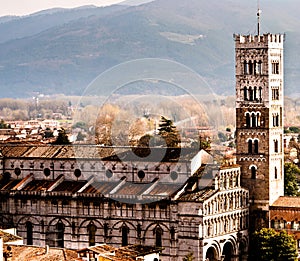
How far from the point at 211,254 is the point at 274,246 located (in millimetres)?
3045

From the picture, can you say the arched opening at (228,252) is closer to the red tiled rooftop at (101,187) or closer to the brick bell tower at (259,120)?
the brick bell tower at (259,120)

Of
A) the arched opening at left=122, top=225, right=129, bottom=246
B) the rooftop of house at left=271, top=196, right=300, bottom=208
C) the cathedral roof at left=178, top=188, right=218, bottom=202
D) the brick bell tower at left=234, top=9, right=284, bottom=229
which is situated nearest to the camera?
the cathedral roof at left=178, top=188, right=218, bottom=202

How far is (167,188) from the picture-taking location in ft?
188

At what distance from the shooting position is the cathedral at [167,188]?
5575 centimetres

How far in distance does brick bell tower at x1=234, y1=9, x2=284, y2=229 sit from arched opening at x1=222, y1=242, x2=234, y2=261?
2376mm

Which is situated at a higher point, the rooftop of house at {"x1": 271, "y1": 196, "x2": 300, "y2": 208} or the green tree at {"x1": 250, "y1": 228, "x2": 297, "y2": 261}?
the rooftop of house at {"x1": 271, "y1": 196, "x2": 300, "y2": 208}

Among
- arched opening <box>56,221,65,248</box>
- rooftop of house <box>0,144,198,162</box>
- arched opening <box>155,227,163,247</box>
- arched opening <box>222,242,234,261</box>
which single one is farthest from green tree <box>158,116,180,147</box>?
arched opening <box>155,227,163,247</box>

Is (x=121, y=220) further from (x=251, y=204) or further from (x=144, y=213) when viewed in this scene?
(x=251, y=204)

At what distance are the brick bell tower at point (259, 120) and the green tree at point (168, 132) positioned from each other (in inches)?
563

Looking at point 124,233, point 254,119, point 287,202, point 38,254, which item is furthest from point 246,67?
point 38,254

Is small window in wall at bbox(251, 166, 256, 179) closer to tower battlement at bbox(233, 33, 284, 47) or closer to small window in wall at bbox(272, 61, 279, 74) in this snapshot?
small window in wall at bbox(272, 61, 279, 74)

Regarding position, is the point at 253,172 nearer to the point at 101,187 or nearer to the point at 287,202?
the point at 287,202

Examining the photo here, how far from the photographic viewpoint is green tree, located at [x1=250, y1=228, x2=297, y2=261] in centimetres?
5578

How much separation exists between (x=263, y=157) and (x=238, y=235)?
186 inches
